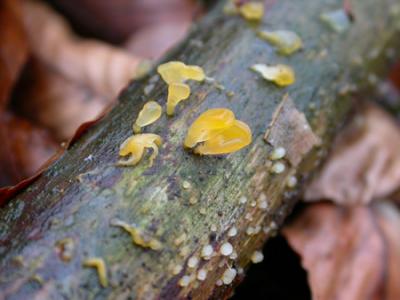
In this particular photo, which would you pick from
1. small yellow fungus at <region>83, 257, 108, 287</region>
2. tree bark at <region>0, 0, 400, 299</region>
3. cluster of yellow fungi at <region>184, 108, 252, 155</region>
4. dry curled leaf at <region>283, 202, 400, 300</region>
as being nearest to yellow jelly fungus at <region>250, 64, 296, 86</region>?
tree bark at <region>0, 0, 400, 299</region>

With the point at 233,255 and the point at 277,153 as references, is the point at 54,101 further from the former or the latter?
the point at 233,255

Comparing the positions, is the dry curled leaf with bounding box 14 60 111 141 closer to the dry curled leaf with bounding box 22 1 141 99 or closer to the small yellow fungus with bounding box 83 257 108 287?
the dry curled leaf with bounding box 22 1 141 99

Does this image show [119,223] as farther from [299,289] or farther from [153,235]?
[299,289]

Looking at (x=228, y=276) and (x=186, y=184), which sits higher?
(x=186, y=184)

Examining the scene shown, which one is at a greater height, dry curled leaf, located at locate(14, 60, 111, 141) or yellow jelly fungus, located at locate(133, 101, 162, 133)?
yellow jelly fungus, located at locate(133, 101, 162, 133)

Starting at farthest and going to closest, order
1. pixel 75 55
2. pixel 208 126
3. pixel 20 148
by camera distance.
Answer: pixel 75 55
pixel 20 148
pixel 208 126

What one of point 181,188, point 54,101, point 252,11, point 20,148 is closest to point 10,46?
point 54,101
